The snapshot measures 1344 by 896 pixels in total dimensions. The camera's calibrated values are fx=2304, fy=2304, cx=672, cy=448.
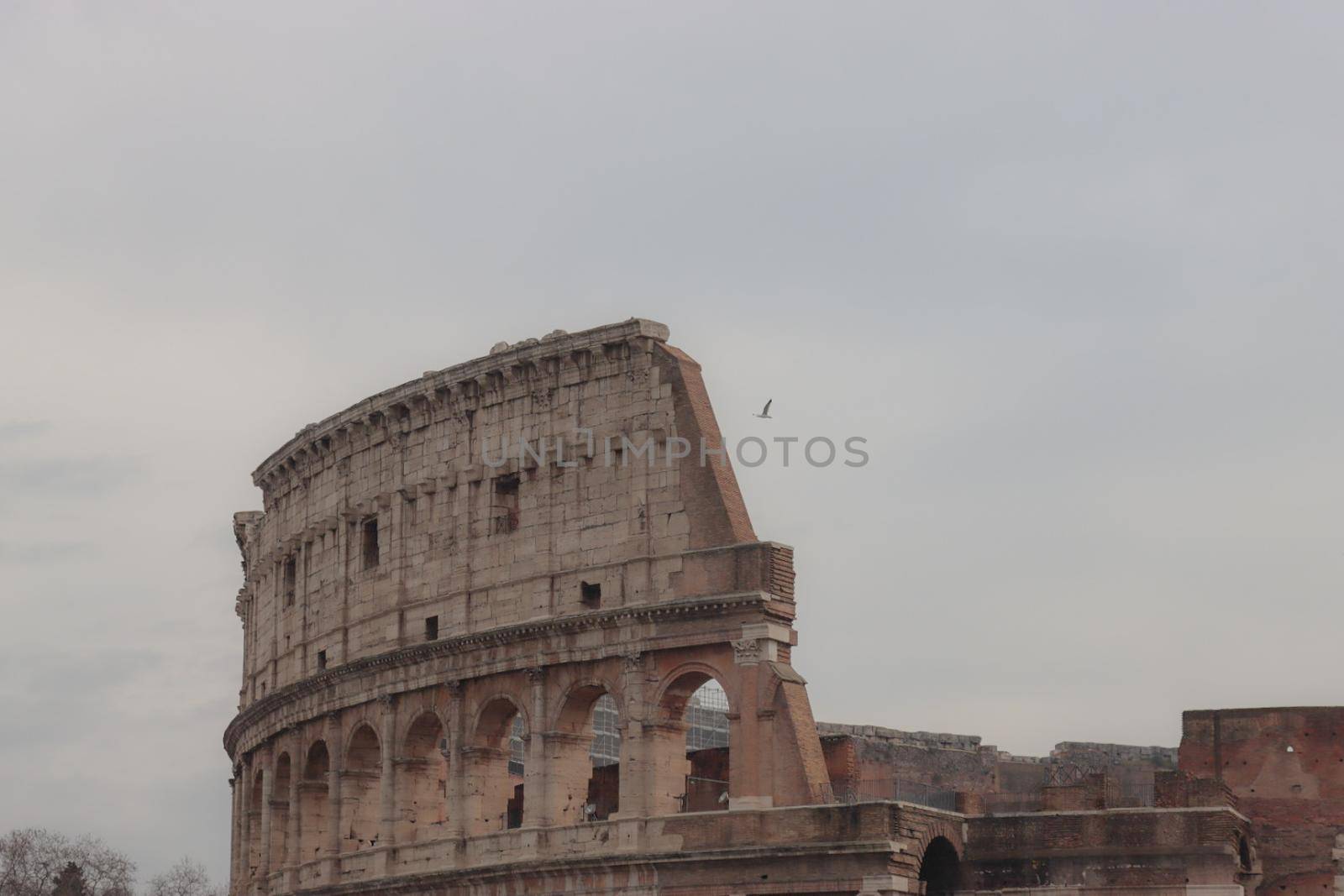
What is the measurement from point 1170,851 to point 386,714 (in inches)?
641

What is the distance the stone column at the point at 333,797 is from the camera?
154ft

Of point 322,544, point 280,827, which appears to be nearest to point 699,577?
point 322,544

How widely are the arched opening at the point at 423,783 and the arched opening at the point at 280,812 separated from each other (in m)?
6.23

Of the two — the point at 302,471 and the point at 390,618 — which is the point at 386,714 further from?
the point at 302,471

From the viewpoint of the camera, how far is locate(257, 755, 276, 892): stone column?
5138 centimetres

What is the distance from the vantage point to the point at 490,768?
145 feet

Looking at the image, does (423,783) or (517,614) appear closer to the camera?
(517,614)

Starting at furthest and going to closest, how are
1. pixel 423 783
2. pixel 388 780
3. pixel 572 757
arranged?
1. pixel 423 783
2. pixel 388 780
3. pixel 572 757

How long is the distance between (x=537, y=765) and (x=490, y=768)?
2300 mm

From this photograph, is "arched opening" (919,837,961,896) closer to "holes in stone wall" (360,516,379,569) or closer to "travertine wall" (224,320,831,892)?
"travertine wall" (224,320,831,892)

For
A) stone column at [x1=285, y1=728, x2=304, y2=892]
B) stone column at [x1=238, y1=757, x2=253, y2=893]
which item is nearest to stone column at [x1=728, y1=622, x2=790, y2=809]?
stone column at [x1=285, y1=728, x2=304, y2=892]

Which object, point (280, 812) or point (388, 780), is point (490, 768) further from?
point (280, 812)

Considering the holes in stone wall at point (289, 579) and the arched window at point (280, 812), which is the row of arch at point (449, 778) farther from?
the holes in stone wall at point (289, 579)

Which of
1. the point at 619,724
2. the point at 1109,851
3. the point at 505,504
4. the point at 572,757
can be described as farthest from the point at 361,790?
the point at 1109,851
